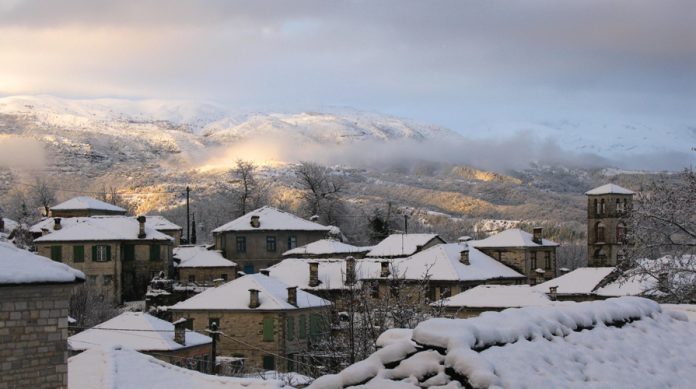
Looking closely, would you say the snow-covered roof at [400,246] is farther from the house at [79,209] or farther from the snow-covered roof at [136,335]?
the snow-covered roof at [136,335]

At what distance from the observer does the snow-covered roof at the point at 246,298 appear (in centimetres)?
4734

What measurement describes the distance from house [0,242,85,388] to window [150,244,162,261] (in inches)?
1958

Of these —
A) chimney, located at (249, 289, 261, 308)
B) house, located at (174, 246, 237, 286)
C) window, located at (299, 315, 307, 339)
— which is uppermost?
chimney, located at (249, 289, 261, 308)

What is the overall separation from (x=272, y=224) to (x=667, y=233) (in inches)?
1928

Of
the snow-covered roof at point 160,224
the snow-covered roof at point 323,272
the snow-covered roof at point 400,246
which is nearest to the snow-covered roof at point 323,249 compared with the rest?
the snow-covered roof at point 400,246

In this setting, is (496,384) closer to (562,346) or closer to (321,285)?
(562,346)

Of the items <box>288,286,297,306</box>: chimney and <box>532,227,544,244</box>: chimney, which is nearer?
<box>288,286,297,306</box>: chimney

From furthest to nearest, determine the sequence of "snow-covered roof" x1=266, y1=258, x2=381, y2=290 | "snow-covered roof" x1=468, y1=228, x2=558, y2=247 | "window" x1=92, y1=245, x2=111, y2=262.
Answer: "snow-covered roof" x1=468, y1=228, x2=558, y2=247 < "window" x1=92, y1=245, x2=111, y2=262 < "snow-covered roof" x1=266, y1=258, x2=381, y2=290

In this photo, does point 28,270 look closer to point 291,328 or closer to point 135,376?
point 135,376

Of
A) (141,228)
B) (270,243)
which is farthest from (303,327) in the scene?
(270,243)

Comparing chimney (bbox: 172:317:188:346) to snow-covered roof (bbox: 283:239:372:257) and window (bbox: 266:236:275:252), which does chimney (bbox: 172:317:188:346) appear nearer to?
snow-covered roof (bbox: 283:239:372:257)

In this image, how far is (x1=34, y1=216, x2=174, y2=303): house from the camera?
66.8 meters

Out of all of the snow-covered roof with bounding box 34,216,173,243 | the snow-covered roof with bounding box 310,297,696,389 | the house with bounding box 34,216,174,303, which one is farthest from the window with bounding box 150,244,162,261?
the snow-covered roof with bounding box 310,297,696,389

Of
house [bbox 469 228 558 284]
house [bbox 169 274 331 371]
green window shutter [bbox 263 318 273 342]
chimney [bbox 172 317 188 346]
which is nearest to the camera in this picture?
chimney [bbox 172 317 188 346]
